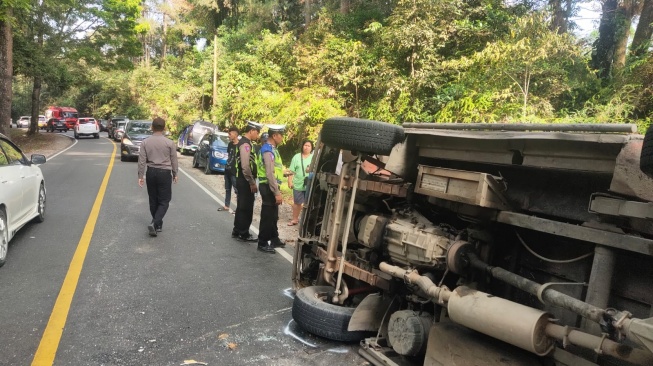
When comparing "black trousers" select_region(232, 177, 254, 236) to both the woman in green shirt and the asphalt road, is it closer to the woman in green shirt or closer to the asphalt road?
the asphalt road

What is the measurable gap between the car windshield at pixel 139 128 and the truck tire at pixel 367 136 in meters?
19.6

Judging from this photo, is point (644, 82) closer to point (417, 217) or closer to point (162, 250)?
point (417, 217)

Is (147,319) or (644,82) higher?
(644,82)

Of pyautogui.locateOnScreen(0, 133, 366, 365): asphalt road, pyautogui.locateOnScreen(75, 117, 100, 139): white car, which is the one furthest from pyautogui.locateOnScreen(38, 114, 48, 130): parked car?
pyautogui.locateOnScreen(0, 133, 366, 365): asphalt road

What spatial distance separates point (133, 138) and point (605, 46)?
18133mm

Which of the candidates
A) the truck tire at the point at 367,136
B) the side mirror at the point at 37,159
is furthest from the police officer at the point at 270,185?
the side mirror at the point at 37,159

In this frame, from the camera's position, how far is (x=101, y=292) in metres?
4.99

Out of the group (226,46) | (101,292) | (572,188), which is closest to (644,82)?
(572,188)

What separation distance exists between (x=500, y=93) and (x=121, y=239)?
9066 mm

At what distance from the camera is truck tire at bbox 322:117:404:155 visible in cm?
370

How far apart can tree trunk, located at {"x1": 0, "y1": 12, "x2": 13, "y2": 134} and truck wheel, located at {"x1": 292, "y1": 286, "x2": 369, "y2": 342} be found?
21339 mm

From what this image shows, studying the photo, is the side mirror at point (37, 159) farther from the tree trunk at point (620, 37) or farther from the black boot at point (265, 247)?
the tree trunk at point (620, 37)

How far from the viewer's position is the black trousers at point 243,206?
745 cm

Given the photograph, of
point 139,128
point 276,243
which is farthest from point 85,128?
point 276,243
